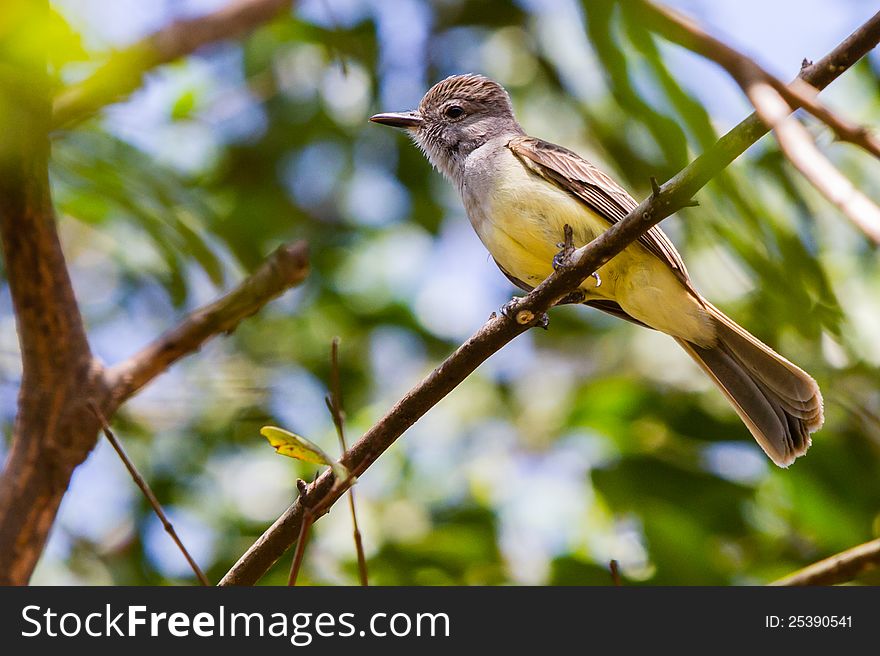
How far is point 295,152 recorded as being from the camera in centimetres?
595

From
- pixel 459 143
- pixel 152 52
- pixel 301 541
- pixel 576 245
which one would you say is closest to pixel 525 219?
pixel 576 245

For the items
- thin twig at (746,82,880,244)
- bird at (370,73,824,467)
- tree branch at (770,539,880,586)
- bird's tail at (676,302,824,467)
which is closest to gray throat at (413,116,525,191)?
bird at (370,73,824,467)

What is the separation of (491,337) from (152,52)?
117 centimetres

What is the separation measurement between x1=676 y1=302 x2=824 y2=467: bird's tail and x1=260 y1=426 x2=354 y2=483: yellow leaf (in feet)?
6.01

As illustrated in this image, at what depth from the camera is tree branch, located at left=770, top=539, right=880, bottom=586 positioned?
2.89 m

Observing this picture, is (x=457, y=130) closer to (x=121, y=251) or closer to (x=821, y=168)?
(x=121, y=251)

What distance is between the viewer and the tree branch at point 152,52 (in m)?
2.41

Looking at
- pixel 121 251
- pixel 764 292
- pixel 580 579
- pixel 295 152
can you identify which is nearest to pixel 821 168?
pixel 764 292

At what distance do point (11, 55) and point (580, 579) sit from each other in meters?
2.78

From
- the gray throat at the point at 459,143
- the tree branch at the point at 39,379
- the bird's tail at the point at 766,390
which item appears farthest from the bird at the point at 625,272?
the tree branch at the point at 39,379

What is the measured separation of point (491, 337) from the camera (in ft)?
8.62

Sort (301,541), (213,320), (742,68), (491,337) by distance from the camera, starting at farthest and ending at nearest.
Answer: (213,320)
(491,337)
(301,541)
(742,68)

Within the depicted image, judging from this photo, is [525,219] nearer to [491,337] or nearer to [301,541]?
[491,337]

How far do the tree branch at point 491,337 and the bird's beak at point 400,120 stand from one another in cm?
204
